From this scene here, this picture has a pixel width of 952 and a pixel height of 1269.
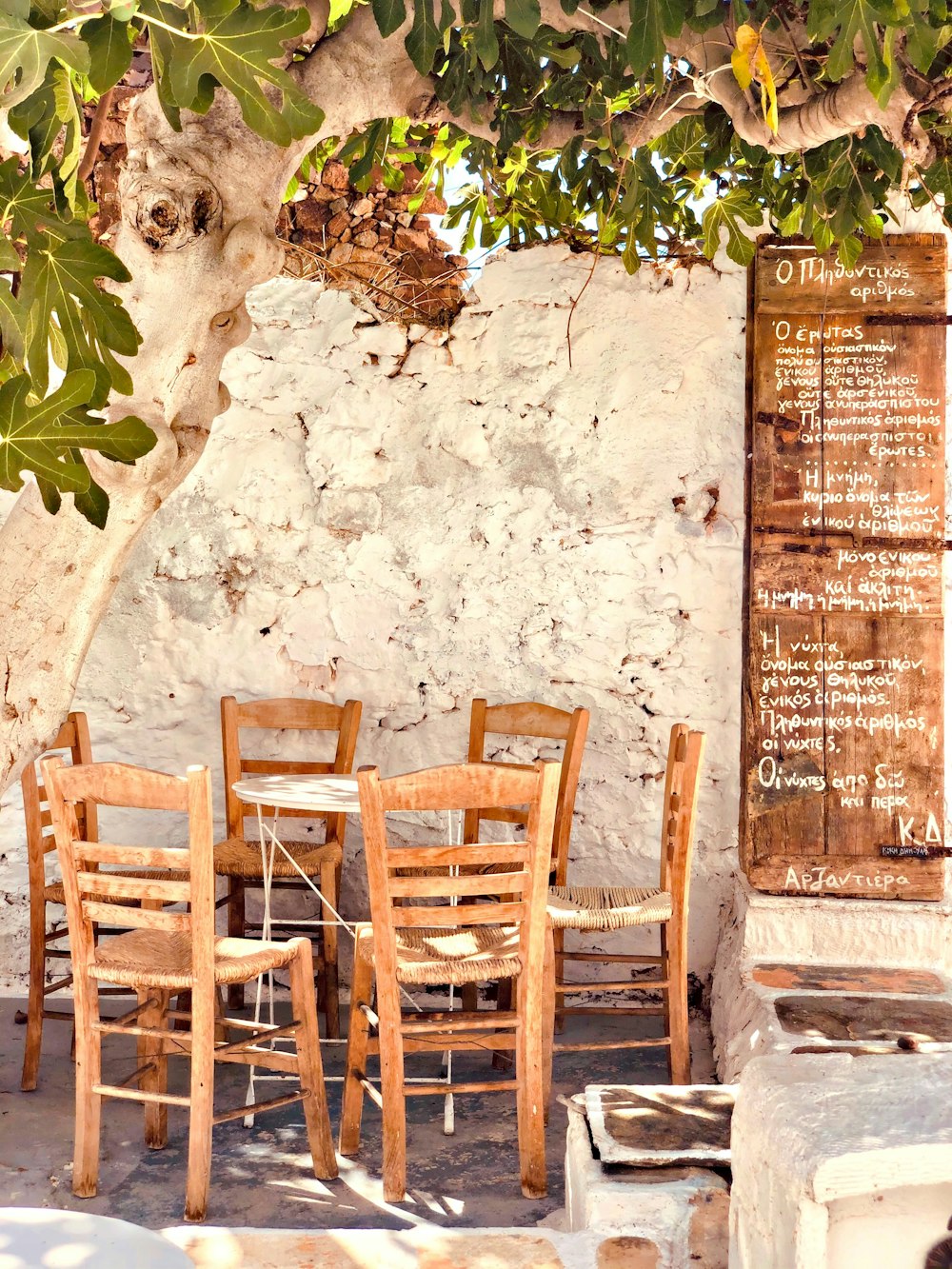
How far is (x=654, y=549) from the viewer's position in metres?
3.87

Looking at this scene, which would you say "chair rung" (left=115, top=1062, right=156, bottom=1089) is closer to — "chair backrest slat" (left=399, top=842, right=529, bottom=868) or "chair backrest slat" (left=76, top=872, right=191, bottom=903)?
"chair backrest slat" (left=76, top=872, right=191, bottom=903)

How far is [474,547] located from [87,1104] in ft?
6.93

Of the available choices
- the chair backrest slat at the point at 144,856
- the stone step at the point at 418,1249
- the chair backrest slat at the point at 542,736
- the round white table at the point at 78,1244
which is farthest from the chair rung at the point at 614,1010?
the round white table at the point at 78,1244

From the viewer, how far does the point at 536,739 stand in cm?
393

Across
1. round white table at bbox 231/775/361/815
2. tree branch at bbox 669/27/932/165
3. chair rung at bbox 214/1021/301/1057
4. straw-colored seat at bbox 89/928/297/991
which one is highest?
tree branch at bbox 669/27/932/165

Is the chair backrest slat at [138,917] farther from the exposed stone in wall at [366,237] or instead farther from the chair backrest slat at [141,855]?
the exposed stone in wall at [366,237]

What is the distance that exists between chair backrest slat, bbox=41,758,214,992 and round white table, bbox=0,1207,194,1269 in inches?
37.4

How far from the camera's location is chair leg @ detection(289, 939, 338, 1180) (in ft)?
8.32

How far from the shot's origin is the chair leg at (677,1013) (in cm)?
301

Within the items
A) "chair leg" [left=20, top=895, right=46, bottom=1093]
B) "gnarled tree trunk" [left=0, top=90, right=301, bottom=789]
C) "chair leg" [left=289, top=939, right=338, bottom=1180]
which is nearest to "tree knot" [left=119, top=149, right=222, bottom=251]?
"gnarled tree trunk" [left=0, top=90, right=301, bottom=789]

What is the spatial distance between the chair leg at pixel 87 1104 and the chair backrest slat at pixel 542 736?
4.68 ft

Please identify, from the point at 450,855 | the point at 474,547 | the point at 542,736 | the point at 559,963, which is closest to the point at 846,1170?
the point at 450,855

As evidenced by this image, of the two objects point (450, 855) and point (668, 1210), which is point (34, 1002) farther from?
point (668, 1210)

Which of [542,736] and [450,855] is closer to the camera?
[450,855]
